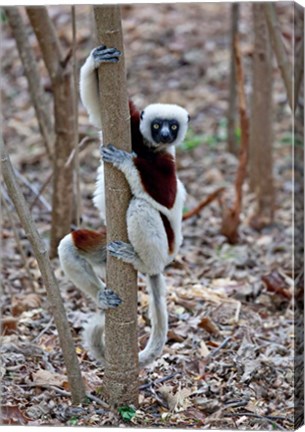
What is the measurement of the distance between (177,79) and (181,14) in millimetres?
1038

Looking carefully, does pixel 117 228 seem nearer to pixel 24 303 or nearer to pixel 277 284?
pixel 24 303

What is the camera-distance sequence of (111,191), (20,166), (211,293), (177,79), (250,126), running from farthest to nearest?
A: (177,79)
(20,166)
(250,126)
(211,293)
(111,191)

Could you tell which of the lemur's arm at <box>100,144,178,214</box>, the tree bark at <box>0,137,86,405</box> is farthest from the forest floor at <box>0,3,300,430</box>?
the lemur's arm at <box>100,144,178,214</box>

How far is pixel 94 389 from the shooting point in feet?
14.3

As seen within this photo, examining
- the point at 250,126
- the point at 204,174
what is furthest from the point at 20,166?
the point at 250,126

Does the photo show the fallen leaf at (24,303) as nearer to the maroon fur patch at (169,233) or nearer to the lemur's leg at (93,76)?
the maroon fur patch at (169,233)

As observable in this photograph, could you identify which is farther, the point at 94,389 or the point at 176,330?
the point at 176,330

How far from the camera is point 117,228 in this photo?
4.06m

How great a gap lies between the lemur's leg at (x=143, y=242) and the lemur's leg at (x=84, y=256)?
34 centimetres

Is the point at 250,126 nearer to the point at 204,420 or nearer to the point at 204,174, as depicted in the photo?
the point at 204,174

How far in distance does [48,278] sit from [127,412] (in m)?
0.82

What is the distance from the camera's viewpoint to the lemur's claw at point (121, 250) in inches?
160

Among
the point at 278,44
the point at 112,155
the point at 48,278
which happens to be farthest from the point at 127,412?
the point at 278,44

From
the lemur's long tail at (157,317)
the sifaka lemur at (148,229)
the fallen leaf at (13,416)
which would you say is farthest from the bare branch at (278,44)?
the fallen leaf at (13,416)
